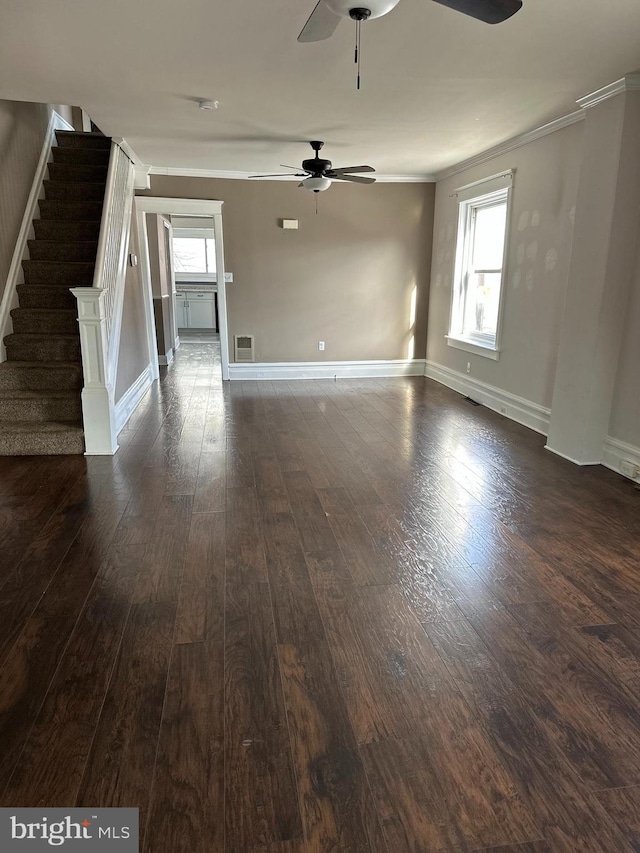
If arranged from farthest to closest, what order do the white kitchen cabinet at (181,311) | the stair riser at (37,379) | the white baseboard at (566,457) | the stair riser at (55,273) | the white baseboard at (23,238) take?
the white kitchen cabinet at (181,311) → the stair riser at (55,273) → the white baseboard at (23,238) → the stair riser at (37,379) → the white baseboard at (566,457)

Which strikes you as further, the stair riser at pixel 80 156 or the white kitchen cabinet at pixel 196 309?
the white kitchen cabinet at pixel 196 309

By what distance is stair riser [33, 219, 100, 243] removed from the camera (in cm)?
545

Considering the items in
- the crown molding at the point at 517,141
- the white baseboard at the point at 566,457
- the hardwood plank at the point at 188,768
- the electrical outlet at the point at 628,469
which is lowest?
the hardwood plank at the point at 188,768

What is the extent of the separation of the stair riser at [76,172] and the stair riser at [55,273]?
1.24 metres

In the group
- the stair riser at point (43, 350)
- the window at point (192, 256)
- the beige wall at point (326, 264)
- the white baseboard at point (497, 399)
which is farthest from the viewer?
the window at point (192, 256)

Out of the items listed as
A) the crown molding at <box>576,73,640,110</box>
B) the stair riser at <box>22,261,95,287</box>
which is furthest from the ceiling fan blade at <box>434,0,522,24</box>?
the stair riser at <box>22,261,95,287</box>

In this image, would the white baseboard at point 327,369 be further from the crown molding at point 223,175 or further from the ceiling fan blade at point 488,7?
the ceiling fan blade at point 488,7

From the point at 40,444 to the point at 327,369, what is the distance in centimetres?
411

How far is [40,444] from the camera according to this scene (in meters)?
4.16

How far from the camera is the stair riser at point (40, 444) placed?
13.6 ft

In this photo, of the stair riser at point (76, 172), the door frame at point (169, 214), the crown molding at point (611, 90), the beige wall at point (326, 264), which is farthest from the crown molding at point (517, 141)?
the stair riser at point (76, 172)

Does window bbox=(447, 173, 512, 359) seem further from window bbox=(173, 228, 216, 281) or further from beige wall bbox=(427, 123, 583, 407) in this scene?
window bbox=(173, 228, 216, 281)

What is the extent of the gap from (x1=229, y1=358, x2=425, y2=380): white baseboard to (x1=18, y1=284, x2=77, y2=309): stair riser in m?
2.51

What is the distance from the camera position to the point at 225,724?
1683mm
